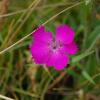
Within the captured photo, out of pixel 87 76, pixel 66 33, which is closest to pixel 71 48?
pixel 66 33

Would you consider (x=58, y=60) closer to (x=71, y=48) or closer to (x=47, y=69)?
(x=71, y=48)

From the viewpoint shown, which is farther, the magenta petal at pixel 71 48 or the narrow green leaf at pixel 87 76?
the narrow green leaf at pixel 87 76

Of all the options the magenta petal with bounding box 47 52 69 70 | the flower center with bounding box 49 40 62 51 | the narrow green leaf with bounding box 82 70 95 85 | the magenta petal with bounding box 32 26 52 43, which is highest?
the magenta petal with bounding box 32 26 52 43

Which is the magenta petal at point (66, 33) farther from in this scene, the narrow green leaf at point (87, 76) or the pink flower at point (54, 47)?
the narrow green leaf at point (87, 76)

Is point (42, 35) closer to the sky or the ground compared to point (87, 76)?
closer to the sky

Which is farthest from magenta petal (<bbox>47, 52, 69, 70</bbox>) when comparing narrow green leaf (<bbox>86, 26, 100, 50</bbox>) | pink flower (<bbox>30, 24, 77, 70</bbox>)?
narrow green leaf (<bbox>86, 26, 100, 50</bbox>)

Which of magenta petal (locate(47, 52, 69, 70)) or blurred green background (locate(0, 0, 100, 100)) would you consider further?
blurred green background (locate(0, 0, 100, 100))

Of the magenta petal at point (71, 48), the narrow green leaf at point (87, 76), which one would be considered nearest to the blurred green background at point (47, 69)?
the narrow green leaf at point (87, 76)

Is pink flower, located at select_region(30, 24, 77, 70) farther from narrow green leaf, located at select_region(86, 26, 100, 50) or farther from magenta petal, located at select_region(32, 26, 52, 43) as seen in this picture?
narrow green leaf, located at select_region(86, 26, 100, 50)
